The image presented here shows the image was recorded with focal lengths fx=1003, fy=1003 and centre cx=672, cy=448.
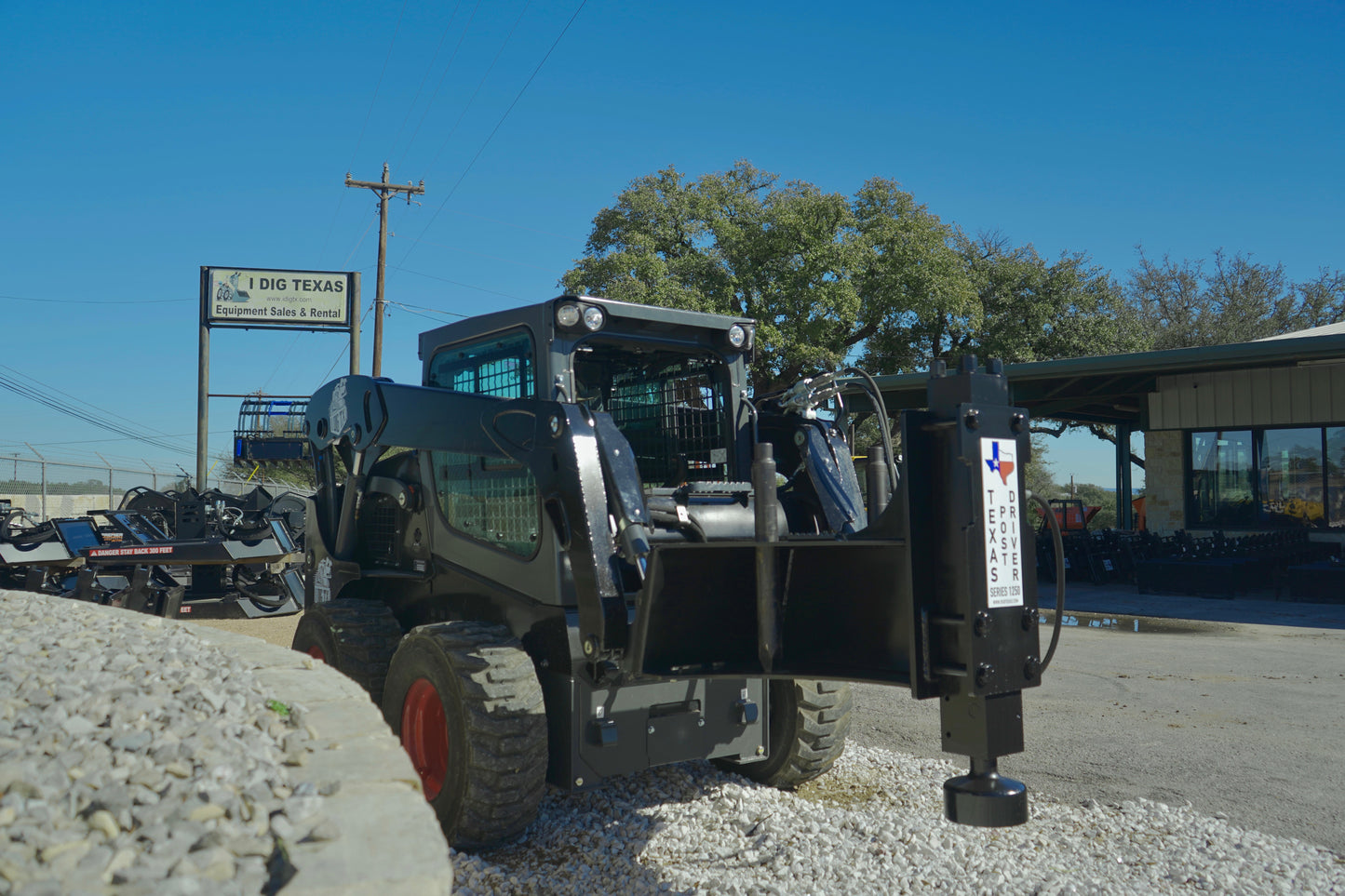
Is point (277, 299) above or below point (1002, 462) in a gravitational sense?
above

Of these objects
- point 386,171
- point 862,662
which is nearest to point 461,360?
point 862,662

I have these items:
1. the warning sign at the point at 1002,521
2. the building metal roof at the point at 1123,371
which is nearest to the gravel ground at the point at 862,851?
the warning sign at the point at 1002,521

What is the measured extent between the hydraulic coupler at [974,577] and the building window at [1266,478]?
17338 millimetres

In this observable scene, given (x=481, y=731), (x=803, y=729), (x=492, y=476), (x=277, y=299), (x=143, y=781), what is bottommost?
(x=803, y=729)

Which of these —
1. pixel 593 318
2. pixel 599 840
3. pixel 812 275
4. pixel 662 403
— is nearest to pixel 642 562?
pixel 593 318

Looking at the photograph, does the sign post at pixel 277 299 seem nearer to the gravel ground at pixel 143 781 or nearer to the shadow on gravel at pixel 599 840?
the shadow on gravel at pixel 599 840

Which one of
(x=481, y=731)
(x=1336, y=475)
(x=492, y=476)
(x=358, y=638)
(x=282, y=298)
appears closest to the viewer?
(x=481, y=731)

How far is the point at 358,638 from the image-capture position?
5602 mm

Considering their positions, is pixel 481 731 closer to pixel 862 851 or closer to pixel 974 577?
pixel 862 851

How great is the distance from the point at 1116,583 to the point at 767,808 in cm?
1446

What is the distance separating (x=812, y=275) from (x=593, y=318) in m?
26.4

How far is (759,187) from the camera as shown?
34688 mm

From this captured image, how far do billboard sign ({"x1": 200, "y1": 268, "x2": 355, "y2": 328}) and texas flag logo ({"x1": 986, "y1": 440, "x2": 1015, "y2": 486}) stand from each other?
94.2 feet

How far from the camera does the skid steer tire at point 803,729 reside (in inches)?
210
